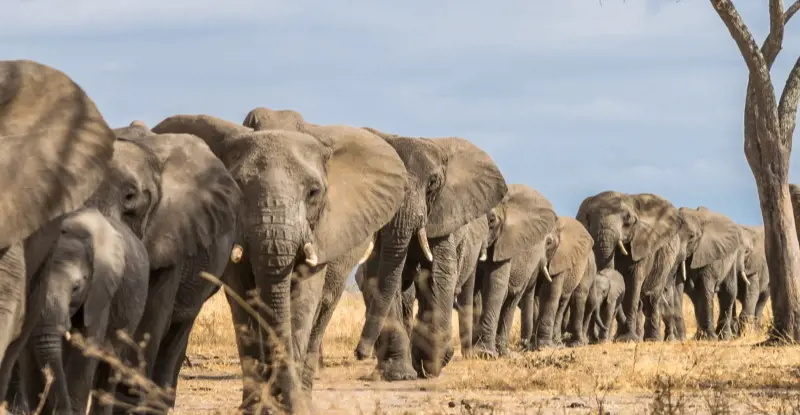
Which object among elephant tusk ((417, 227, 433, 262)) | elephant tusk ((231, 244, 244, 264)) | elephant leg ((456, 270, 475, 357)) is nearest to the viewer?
elephant tusk ((231, 244, 244, 264))

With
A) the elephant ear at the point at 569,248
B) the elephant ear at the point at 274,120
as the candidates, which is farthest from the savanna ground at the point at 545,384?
the elephant ear at the point at 569,248

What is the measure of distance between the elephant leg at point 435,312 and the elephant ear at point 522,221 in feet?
14.6

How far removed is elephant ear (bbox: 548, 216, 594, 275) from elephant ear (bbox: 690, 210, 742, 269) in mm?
7139

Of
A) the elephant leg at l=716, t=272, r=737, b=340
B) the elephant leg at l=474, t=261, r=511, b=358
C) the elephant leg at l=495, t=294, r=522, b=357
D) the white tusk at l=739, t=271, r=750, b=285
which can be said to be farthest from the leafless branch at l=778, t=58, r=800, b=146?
the white tusk at l=739, t=271, r=750, b=285

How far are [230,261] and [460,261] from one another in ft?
25.5

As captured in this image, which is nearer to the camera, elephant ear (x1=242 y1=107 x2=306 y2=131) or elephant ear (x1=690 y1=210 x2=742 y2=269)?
elephant ear (x1=242 y1=107 x2=306 y2=131)

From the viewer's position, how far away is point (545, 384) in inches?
523

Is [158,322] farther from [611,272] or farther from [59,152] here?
[611,272]

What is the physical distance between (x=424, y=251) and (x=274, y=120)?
11.6 feet

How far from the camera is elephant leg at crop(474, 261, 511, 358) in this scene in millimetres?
19672

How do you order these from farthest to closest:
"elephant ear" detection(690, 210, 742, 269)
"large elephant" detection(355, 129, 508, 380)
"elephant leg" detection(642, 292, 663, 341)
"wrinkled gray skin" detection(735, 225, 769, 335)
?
1. "wrinkled gray skin" detection(735, 225, 769, 335)
2. "elephant ear" detection(690, 210, 742, 269)
3. "elephant leg" detection(642, 292, 663, 341)
4. "large elephant" detection(355, 129, 508, 380)

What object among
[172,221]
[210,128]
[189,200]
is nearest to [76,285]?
[172,221]

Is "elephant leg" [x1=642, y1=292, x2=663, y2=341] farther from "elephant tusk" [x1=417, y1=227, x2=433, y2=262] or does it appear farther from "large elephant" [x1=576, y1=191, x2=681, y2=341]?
"elephant tusk" [x1=417, y1=227, x2=433, y2=262]

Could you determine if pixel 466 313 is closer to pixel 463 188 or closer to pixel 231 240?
pixel 463 188
